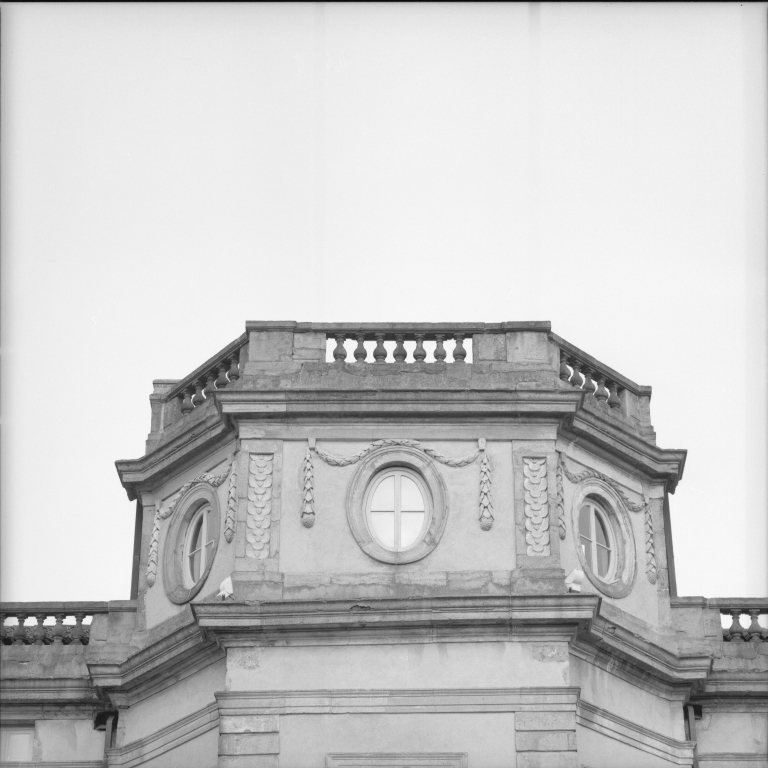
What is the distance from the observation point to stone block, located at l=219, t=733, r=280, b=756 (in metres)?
24.7

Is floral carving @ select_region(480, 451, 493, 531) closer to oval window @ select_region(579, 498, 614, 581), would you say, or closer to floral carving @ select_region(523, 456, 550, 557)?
floral carving @ select_region(523, 456, 550, 557)

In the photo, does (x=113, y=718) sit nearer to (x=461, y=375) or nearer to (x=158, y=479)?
(x=158, y=479)

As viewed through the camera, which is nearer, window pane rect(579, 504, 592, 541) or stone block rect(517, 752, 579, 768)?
stone block rect(517, 752, 579, 768)

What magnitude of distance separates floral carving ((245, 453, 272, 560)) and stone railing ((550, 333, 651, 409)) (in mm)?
4573

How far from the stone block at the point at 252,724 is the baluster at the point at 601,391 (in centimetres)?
703

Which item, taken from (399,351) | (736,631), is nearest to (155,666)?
(399,351)

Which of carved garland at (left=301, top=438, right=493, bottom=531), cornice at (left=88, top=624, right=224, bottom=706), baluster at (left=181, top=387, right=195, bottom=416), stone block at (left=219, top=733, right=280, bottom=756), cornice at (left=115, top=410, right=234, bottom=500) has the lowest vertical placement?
stone block at (left=219, top=733, right=280, bottom=756)

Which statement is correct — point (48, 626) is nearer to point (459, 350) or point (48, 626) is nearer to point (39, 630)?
point (39, 630)

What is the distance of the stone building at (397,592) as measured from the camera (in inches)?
980

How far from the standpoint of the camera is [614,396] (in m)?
28.5

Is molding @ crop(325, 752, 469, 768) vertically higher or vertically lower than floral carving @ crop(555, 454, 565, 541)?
lower

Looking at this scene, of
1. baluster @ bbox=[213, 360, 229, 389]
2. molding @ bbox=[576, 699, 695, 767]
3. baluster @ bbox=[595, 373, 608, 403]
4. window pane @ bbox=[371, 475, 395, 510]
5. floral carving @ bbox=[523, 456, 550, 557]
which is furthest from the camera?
baluster @ bbox=[595, 373, 608, 403]

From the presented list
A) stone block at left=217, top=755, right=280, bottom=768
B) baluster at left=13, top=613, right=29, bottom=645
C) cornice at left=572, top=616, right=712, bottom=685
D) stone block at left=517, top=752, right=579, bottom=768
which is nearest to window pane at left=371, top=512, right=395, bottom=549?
cornice at left=572, top=616, right=712, bottom=685

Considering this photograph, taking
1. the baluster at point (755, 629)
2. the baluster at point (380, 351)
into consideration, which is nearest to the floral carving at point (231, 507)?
the baluster at point (380, 351)
